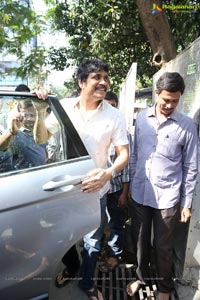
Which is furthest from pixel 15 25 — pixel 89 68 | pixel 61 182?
pixel 61 182

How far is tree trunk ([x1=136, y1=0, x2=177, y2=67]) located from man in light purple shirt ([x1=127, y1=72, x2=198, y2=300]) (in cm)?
293

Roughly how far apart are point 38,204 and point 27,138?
1.33ft

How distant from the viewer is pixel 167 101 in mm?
2271

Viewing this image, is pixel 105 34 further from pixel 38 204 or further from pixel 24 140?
pixel 38 204

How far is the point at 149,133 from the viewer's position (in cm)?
238

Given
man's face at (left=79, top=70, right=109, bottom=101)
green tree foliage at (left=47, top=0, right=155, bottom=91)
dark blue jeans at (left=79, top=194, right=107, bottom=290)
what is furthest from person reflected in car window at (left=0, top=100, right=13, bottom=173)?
green tree foliage at (left=47, top=0, right=155, bottom=91)

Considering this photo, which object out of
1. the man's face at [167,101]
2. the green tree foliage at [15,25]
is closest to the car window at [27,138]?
the man's face at [167,101]

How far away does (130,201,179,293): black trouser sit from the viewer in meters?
2.35

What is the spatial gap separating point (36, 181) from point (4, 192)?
0.62 feet

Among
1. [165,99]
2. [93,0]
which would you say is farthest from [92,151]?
[93,0]

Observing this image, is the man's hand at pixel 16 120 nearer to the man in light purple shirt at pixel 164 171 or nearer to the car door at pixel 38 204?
the car door at pixel 38 204

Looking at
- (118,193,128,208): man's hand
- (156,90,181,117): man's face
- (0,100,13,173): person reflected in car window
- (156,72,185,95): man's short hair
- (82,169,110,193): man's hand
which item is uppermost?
(156,72,185,95): man's short hair

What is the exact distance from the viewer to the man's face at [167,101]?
7.39 feet

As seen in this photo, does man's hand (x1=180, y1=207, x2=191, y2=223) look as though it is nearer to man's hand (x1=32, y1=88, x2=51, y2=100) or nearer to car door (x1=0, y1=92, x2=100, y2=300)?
car door (x1=0, y1=92, x2=100, y2=300)
